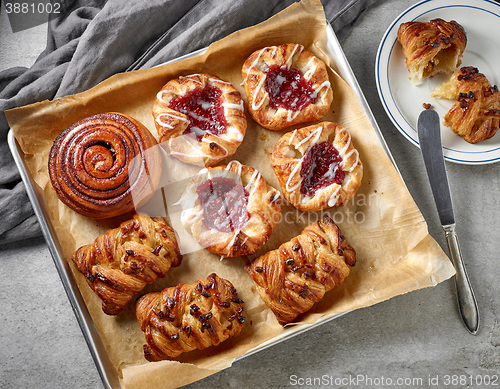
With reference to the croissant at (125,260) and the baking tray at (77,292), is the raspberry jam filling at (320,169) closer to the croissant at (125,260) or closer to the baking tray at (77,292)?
the baking tray at (77,292)

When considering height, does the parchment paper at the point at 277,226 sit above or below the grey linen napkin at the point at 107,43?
below

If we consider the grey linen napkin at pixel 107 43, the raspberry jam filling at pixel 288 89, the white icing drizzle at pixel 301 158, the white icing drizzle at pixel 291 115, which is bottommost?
the white icing drizzle at pixel 301 158

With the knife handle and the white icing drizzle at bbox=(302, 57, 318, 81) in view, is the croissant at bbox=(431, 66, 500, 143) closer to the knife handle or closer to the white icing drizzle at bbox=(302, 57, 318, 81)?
the knife handle

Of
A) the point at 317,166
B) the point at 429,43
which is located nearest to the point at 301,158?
the point at 317,166

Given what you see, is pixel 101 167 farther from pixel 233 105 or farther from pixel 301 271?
pixel 301 271

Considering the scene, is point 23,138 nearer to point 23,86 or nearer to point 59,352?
point 23,86

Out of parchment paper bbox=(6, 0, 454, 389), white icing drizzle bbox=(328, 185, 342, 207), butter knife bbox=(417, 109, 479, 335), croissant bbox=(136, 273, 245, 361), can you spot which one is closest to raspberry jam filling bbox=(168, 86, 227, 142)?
parchment paper bbox=(6, 0, 454, 389)

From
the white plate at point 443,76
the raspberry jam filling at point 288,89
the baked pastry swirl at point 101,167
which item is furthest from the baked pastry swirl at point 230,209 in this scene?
the white plate at point 443,76

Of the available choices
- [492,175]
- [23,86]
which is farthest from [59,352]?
[492,175]
